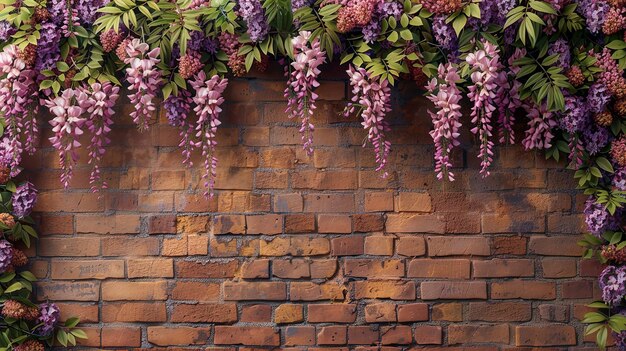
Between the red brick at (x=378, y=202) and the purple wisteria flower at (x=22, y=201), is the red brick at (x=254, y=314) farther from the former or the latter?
the purple wisteria flower at (x=22, y=201)

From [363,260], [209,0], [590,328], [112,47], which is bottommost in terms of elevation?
[590,328]

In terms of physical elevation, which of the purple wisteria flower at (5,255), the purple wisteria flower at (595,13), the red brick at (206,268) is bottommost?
the red brick at (206,268)

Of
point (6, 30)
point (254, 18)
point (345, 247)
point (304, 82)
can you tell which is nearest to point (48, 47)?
point (6, 30)

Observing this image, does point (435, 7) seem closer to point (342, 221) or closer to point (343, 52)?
point (343, 52)

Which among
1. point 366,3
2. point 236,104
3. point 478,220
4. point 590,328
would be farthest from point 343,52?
point 590,328

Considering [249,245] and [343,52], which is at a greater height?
[343,52]

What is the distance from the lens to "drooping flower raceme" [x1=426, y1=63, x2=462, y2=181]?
245cm

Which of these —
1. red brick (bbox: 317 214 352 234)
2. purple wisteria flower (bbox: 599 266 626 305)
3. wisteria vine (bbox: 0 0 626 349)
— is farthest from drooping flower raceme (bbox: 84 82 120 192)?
purple wisteria flower (bbox: 599 266 626 305)

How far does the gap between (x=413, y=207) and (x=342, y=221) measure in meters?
0.25

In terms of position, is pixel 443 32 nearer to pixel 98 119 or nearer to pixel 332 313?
pixel 332 313

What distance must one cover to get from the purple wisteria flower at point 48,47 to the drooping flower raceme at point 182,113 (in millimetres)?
397

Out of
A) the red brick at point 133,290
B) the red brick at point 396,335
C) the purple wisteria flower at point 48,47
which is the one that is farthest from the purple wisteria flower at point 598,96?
the purple wisteria flower at point 48,47

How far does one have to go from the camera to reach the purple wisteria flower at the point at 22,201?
2.58 metres

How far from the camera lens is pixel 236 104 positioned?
2652mm
